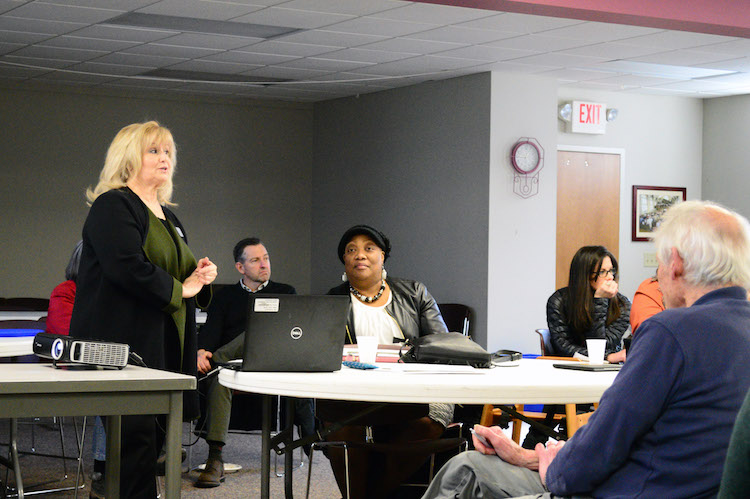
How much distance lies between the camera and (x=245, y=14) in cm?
662

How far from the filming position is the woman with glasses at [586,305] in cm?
540

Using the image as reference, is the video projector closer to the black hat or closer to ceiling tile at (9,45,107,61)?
the black hat

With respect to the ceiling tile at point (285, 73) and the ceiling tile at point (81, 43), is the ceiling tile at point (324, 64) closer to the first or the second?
the ceiling tile at point (285, 73)

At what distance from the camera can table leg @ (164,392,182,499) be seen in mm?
2314

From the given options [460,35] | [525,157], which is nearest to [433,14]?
[460,35]

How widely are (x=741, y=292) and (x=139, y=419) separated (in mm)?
1841

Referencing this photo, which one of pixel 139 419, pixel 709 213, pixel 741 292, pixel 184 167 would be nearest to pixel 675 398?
pixel 741 292

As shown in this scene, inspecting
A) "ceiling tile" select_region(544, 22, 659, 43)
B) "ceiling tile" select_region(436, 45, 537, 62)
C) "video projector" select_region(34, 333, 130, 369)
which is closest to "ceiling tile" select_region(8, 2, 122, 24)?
"ceiling tile" select_region(436, 45, 537, 62)

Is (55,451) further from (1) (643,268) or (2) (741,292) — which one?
(1) (643,268)

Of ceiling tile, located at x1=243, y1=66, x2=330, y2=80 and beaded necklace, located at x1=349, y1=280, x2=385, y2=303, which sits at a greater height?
ceiling tile, located at x1=243, y1=66, x2=330, y2=80

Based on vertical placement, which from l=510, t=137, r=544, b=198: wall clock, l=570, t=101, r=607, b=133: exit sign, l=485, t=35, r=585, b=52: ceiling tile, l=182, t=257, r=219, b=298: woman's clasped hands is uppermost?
l=485, t=35, r=585, b=52: ceiling tile

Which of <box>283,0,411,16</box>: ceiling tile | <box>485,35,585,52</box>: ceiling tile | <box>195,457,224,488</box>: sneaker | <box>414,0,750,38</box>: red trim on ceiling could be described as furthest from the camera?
<box>485,35,585,52</box>: ceiling tile

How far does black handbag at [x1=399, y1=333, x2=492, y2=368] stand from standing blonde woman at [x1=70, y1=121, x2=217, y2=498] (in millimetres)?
761

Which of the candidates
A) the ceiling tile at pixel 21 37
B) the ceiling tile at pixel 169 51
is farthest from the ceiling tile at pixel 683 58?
the ceiling tile at pixel 21 37
